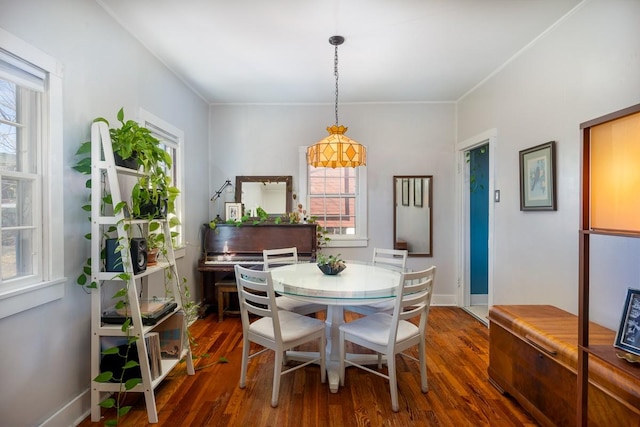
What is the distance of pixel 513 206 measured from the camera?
3027mm

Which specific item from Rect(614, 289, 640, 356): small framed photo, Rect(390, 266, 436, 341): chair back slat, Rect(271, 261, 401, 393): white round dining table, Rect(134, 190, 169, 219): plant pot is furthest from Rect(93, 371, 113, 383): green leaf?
Rect(614, 289, 640, 356): small framed photo

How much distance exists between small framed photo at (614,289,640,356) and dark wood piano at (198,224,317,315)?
2.76m

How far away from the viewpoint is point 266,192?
427 cm

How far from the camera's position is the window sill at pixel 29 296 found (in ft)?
4.90

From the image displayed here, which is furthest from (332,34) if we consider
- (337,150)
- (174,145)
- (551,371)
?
(551,371)

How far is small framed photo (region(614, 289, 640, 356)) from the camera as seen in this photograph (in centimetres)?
135

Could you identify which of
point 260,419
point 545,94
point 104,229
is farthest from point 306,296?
point 545,94

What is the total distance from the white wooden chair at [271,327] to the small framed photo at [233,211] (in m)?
1.85

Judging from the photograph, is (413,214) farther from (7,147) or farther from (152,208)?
(7,147)

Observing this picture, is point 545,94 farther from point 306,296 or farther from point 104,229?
point 104,229

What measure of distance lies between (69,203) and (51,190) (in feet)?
0.49

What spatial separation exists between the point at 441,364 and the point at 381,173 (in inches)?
94.0

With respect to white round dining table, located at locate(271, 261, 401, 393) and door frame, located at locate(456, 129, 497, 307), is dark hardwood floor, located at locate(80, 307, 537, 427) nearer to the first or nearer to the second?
white round dining table, located at locate(271, 261, 401, 393)

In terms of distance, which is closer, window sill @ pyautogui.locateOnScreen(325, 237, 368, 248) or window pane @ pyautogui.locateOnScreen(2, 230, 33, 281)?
window pane @ pyautogui.locateOnScreen(2, 230, 33, 281)
